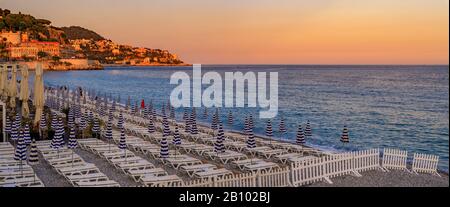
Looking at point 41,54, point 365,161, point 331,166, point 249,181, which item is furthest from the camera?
point 41,54

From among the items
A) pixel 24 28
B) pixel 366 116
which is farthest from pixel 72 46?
pixel 366 116

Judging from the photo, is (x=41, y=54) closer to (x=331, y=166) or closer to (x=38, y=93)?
(x=38, y=93)

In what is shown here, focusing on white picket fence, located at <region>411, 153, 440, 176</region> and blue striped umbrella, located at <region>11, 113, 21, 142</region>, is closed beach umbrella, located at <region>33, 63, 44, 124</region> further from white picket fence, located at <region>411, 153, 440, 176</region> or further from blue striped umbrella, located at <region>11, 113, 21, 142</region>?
white picket fence, located at <region>411, 153, 440, 176</region>

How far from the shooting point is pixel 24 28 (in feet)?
509

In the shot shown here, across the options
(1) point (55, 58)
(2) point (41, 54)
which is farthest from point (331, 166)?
(1) point (55, 58)

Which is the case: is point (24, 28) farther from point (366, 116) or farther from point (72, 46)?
point (366, 116)

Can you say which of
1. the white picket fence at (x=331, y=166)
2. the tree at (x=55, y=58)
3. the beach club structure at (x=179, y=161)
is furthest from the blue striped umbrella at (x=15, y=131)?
the tree at (x=55, y=58)

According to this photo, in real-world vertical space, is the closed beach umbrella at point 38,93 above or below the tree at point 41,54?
below

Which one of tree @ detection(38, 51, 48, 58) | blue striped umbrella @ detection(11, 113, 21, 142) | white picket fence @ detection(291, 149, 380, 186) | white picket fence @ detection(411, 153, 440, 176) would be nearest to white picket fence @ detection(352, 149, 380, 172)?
white picket fence @ detection(291, 149, 380, 186)

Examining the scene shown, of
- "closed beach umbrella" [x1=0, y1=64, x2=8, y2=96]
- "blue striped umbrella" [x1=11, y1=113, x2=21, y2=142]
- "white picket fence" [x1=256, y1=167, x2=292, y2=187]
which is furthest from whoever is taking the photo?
"closed beach umbrella" [x1=0, y1=64, x2=8, y2=96]

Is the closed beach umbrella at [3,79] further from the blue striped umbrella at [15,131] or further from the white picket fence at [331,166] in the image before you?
the white picket fence at [331,166]

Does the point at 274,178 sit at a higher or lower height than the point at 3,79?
lower

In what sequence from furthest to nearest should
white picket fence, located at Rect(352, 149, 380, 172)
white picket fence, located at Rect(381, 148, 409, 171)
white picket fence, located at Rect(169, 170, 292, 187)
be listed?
1. white picket fence, located at Rect(381, 148, 409, 171)
2. white picket fence, located at Rect(352, 149, 380, 172)
3. white picket fence, located at Rect(169, 170, 292, 187)
